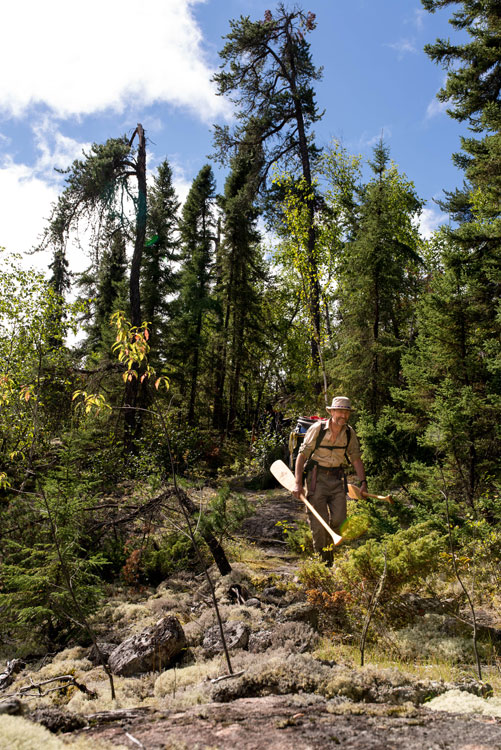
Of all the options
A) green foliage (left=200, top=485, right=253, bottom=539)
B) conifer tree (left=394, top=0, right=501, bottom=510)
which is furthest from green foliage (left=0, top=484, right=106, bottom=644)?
conifer tree (left=394, top=0, right=501, bottom=510)

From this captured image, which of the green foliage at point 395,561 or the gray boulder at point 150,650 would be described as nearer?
the gray boulder at point 150,650

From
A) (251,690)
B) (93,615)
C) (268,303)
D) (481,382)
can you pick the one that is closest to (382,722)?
(251,690)

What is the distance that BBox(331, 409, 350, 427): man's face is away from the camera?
6180mm

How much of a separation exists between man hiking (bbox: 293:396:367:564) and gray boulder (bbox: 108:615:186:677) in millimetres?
2389

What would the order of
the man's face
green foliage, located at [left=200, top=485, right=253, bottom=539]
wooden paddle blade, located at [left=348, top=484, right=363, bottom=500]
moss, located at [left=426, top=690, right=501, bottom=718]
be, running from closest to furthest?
moss, located at [left=426, top=690, right=501, bottom=718], the man's face, wooden paddle blade, located at [left=348, top=484, right=363, bottom=500], green foliage, located at [left=200, top=485, right=253, bottom=539]

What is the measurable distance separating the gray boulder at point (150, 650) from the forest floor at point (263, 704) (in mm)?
134

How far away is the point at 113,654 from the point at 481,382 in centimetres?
673

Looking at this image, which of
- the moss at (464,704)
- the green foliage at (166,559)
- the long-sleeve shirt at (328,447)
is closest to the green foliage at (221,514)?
the green foliage at (166,559)

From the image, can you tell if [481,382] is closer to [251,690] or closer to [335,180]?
[251,690]

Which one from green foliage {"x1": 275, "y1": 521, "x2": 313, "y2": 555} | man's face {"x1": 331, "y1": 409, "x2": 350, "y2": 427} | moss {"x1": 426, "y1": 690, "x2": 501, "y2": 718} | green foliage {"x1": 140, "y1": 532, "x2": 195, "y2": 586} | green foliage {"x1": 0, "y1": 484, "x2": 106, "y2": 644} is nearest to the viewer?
moss {"x1": 426, "y1": 690, "x2": 501, "y2": 718}

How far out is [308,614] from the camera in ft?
15.9

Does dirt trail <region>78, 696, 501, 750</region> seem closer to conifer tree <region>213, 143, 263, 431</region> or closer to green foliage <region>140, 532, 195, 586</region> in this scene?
green foliage <region>140, 532, 195, 586</region>

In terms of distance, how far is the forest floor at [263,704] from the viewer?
238 cm

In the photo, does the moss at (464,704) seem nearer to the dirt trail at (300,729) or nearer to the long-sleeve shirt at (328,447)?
the dirt trail at (300,729)
